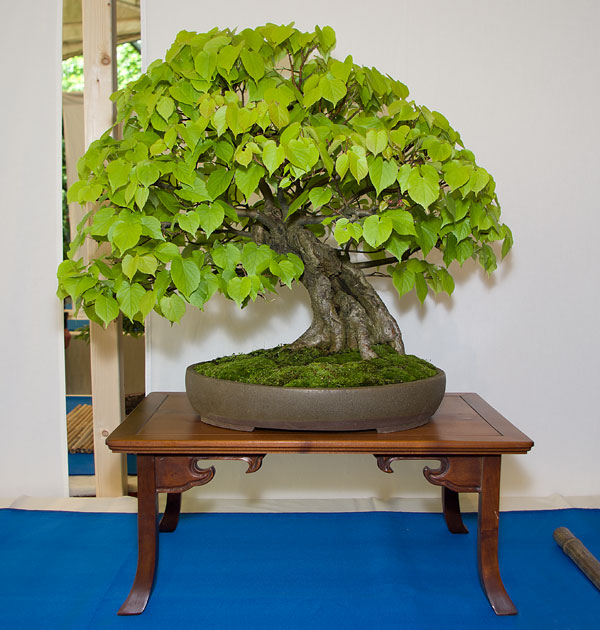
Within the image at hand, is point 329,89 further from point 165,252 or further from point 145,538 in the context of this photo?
point 145,538

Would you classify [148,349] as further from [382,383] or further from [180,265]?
[382,383]

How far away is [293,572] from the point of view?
1.38 meters

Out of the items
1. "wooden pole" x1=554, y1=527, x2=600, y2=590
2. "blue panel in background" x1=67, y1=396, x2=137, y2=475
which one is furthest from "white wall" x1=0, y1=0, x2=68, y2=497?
"wooden pole" x1=554, y1=527, x2=600, y2=590

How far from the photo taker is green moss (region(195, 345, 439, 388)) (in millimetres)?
1188

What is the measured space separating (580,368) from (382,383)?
1.02 m

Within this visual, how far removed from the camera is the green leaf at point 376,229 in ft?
3.52

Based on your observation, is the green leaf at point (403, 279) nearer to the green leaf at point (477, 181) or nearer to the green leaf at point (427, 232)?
the green leaf at point (427, 232)

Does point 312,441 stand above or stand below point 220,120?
below

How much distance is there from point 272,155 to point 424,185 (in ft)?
0.93

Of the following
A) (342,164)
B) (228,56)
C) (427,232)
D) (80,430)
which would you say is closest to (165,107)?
(228,56)

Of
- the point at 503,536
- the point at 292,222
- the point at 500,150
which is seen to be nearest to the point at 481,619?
the point at 503,536

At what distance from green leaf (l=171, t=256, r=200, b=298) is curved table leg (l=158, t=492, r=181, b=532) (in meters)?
0.73

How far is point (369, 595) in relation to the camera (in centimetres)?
128

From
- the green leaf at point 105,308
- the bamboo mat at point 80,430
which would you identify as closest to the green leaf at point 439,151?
the green leaf at point 105,308
